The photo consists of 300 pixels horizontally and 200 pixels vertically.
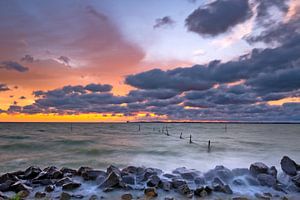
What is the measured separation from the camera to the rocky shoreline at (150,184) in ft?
50.0

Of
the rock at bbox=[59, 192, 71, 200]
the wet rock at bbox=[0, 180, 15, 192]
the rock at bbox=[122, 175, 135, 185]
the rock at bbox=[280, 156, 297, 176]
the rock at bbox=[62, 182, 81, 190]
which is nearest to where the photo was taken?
the rock at bbox=[59, 192, 71, 200]

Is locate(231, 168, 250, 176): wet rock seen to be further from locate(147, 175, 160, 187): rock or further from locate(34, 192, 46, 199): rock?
locate(34, 192, 46, 199): rock

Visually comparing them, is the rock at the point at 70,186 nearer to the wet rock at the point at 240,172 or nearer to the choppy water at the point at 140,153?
the wet rock at the point at 240,172

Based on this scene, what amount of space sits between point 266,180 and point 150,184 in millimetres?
7253

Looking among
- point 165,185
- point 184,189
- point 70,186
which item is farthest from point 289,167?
point 70,186

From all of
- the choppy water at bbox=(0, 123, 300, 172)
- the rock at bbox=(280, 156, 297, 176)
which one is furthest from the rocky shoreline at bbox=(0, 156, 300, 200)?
the choppy water at bbox=(0, 123, 300, 172)

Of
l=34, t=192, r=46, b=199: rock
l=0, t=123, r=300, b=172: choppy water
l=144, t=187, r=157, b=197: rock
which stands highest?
l=144, t=187, r=157, b=197: rock

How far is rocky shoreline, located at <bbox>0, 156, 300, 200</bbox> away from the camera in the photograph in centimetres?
1523

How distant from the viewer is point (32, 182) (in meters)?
17.1

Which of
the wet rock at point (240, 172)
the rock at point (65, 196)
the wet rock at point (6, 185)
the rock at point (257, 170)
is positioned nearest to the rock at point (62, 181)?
the rock at point (65, 196)

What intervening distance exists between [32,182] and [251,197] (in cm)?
1266

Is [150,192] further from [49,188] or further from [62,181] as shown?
[49,188]

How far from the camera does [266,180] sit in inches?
697

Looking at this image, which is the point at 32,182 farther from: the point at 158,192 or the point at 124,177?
the point at 158,192
